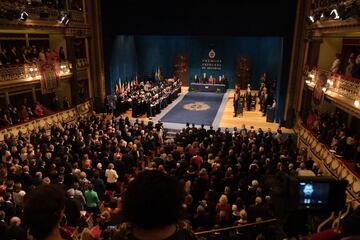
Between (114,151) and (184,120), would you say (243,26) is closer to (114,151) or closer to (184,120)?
(184,120)

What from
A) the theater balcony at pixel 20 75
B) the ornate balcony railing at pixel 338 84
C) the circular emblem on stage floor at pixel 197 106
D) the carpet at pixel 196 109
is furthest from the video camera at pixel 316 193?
the circular emblem on stage floor at pixel 197 106

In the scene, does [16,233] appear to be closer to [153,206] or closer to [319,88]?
[153,206]

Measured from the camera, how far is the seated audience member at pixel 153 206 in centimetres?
162

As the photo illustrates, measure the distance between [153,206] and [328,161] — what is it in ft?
37.6

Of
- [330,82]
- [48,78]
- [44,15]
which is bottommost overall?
[48,78]

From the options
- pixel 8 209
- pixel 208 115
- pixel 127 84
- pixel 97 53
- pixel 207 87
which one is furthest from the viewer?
pixel 207 87

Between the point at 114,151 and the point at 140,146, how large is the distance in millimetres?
1065

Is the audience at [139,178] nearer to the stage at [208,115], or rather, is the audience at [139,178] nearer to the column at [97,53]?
the stage at [208,115]

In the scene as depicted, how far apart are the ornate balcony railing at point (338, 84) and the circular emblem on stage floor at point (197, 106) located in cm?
861

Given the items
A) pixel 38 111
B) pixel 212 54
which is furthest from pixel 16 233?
pixel 212 54

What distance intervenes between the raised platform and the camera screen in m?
25.1

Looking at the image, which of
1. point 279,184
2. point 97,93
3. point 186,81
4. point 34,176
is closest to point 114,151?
point 34,176

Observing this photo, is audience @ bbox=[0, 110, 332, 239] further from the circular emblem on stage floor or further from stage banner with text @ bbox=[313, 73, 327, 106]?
the circular emblem on stage floor

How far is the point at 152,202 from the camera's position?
1614mm
